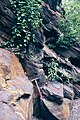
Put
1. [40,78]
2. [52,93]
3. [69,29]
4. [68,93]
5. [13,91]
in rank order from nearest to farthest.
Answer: [13,91] → [52,93] → [40,78] → [68,93] → [69,29]

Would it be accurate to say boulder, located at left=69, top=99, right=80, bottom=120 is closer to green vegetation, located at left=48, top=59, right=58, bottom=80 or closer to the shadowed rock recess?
the shadowed rock recess

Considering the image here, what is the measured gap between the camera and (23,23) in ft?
39.7

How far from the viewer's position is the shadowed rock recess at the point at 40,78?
8902mm

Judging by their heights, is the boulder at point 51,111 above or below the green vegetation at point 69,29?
below

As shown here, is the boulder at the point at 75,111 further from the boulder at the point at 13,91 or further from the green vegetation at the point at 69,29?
the boulder at the point at 13,91

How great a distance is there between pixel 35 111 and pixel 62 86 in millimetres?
2708

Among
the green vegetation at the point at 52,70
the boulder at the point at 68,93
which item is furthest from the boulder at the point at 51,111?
the green vegetation at the point at 52,70

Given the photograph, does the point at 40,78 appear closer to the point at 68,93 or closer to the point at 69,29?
the point at 68,93

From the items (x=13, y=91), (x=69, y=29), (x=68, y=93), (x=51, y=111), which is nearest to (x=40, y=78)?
(x=51, y=111)

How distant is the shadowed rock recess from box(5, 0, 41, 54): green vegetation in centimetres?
32

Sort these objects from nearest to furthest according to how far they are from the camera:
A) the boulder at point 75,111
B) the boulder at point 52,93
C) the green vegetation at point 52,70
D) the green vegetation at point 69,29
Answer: the boulder at point 52,93
the boulder at point 75,111
the green vegetation at point 52,70
the green vegetation at point 69,29

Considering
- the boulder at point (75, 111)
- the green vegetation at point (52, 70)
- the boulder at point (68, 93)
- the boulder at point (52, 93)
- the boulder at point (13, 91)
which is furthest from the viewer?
the boulder at point (68, 93)

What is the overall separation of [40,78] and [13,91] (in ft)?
12.6

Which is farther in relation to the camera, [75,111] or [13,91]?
[75,111]
